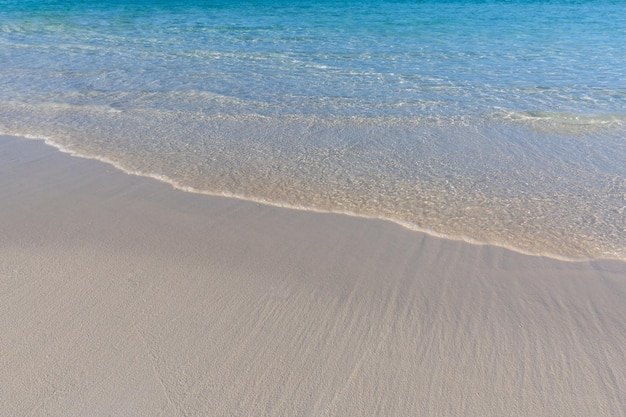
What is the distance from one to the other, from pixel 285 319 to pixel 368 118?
494 centimetres

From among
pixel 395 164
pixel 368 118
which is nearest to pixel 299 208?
pixel 395 164

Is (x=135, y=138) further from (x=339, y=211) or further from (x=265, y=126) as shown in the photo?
(x=339, y=211)

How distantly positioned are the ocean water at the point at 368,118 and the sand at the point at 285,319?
0.59m

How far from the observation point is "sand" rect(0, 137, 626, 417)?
3094 millimetres

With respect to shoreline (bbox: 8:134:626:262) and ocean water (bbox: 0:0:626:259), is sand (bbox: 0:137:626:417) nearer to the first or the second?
shoreline (bbox: 8:134:626:262)

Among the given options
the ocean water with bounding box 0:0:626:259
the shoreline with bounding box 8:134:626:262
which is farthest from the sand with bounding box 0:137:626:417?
the ocean water with bounding box 0:0:626:259

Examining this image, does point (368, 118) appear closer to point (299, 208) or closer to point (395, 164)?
point (395, 164)

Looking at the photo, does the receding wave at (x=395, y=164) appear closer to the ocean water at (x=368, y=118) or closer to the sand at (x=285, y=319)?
the ocean water at (x=368, y=118)

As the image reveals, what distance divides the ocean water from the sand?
59cm

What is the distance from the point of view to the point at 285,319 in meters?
3.75

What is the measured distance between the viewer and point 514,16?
20531 millimetres

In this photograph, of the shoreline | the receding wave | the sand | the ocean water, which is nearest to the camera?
the sand

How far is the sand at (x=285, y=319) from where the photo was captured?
3.09 metres

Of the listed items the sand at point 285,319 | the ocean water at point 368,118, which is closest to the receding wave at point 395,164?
the ocean water at point 368,118
